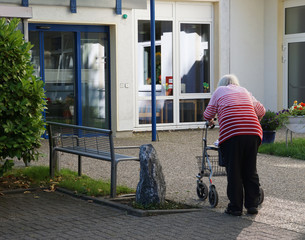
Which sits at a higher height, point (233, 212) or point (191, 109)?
point (191, 109)

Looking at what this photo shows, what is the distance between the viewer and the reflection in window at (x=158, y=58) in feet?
59.1

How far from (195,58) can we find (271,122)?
19.2 ft

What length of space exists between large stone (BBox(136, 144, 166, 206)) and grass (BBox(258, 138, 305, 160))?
5197 mm

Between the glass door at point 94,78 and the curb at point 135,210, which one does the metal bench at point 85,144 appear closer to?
the curb at point 135,210

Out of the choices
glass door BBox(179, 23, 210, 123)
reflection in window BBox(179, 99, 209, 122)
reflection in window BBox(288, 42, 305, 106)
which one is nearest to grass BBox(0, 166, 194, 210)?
reflection in window BBox(179, 99, 209, 122)

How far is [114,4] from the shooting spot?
15.9 m

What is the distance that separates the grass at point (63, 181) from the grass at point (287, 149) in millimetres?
4518

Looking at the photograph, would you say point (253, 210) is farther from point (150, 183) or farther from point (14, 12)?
point (14, 12)

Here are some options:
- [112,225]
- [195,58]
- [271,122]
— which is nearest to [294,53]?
[195,58]

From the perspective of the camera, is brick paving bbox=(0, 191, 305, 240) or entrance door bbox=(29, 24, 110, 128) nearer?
brick paving bbox=(0, 191, 305, 240)

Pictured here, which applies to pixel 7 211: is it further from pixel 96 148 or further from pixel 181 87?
pixel 181 87

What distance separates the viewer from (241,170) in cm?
758

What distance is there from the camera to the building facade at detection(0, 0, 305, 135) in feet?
52.0

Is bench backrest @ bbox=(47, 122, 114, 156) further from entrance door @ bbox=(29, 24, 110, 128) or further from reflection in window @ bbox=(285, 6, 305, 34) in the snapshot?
reflection in window @ bbox=(285, 6, 305, 34)
